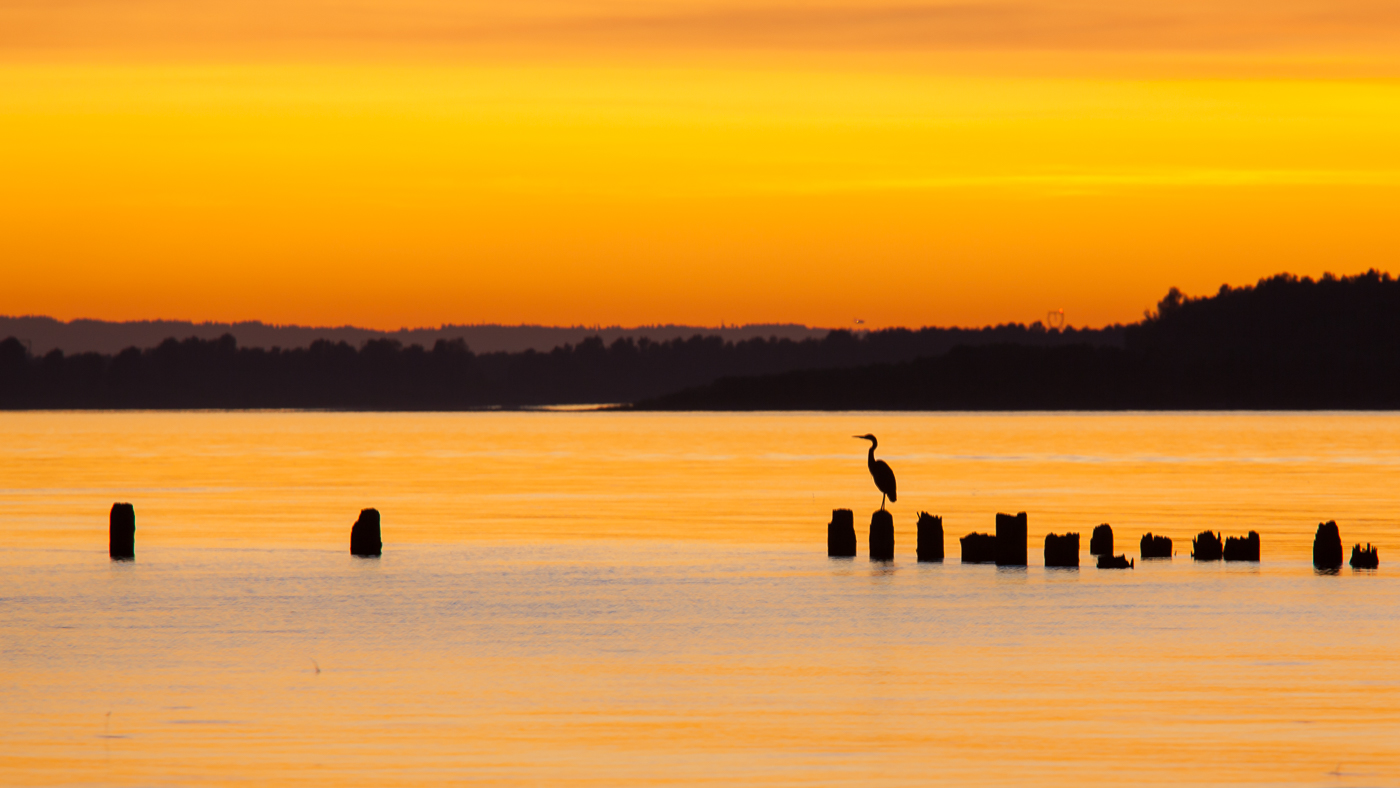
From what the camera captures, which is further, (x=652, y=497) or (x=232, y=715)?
(x=652, y=497)

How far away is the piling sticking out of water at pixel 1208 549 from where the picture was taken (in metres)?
34.0

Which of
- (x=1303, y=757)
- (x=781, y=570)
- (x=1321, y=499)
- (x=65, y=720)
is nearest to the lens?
(x=1303, y=757)

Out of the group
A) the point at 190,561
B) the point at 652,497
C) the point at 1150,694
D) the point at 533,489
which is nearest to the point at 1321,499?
the point at 652,497

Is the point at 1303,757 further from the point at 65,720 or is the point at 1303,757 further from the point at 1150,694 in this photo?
the point at 65,720

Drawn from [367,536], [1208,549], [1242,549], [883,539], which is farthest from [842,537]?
[367,536]

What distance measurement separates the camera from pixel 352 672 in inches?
832

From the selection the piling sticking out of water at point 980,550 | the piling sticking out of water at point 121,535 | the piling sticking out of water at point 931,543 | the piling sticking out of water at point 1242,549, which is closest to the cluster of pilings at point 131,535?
the piling sticking out of water at point 121,535

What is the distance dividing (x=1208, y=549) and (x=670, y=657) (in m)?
15.1

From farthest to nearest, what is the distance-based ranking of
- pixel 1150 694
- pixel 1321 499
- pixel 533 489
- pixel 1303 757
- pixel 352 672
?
pixel 533 489, pixel 1321 499, pixel 352 672, pixel 1150 694, pixel 1303 757

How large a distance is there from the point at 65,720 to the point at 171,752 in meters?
2.22

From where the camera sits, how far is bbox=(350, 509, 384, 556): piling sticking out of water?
35625 millimetres

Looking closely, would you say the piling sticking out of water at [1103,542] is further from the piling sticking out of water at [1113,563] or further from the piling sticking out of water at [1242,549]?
the piling sticking out of water at [1242,549]

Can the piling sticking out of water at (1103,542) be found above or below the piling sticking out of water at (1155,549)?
above

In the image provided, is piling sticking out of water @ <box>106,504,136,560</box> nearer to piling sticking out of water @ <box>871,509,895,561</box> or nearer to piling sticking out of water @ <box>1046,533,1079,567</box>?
piling sticking out of water @ <box>871,509,895,561</box>
